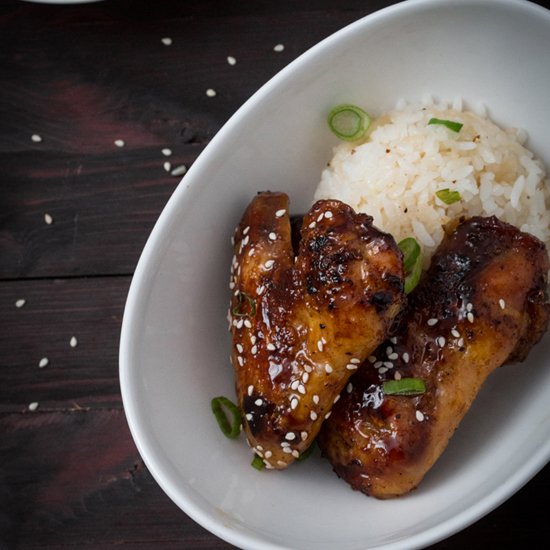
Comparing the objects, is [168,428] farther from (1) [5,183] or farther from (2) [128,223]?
(1) [5,183]

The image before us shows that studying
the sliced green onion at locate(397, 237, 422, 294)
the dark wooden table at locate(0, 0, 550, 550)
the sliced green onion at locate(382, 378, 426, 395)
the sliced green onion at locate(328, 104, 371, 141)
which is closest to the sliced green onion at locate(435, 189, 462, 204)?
the sliced green onion at locate(397, 237, 422, 294)

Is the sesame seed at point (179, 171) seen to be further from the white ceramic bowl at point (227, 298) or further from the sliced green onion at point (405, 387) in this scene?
the sliced green onion at point (405, 387)

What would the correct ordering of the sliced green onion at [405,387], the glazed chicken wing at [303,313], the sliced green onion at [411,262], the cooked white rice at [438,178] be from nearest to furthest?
1. the glazed chicken wing at [303,313]
2. the sliced green onion at [405,387]
3. the sliced green onion at [411,262]
4. the cooked white rice at [438,178]

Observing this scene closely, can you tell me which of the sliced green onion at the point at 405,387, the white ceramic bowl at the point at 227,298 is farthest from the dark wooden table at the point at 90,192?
the sliced green onion at the point at 405,387

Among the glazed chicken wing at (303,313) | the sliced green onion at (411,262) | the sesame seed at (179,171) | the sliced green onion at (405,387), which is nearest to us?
the glazed chicken wing at (303,313)

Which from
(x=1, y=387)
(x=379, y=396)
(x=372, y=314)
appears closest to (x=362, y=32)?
(x=372, y=314)

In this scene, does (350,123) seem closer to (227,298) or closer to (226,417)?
(227,298)

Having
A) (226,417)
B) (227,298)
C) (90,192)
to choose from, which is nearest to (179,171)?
A: (90,192)
